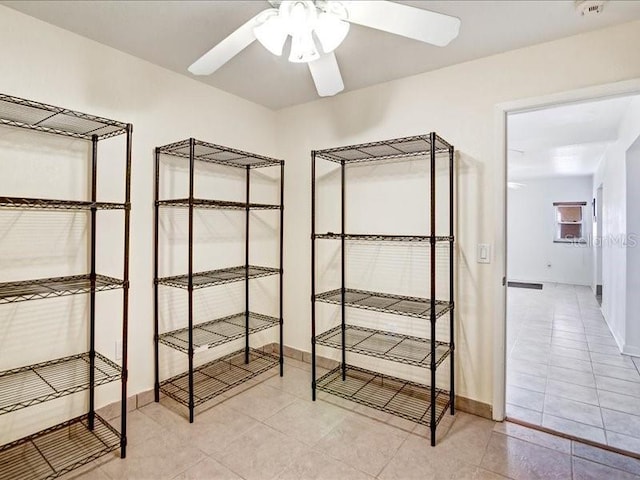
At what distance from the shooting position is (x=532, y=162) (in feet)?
19.4

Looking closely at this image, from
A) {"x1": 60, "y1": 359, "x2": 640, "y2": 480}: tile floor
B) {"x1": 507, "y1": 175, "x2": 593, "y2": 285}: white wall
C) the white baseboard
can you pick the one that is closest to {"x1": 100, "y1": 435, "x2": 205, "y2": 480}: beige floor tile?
{"x1": 60, "y1": 359, "x2": 640, "y2": 480}: tile floor

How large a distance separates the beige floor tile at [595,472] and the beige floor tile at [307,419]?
4.09 ft

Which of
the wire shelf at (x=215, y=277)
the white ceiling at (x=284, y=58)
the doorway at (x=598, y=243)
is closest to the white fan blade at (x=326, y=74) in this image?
the white ceiling at (x=284, y=58)

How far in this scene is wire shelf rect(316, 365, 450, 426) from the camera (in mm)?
2342

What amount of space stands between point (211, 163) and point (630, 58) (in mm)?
2679

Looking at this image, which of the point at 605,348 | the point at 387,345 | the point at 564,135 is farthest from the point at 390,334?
the point at 564,135

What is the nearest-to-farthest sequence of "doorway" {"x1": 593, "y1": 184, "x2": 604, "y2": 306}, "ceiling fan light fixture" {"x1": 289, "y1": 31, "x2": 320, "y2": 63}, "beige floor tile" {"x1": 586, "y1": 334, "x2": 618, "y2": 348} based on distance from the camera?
"ceiling fan light fixture" {"x1": 289, "y1": 31, "x2": 320, "y2": 63} < "beige floor tile" {"x1": 586, "y1": 334, "x2": 618, "y2": 348} < "doorway" {"x1": 593, "y1": 184, "x2": 604, "y2": 306}

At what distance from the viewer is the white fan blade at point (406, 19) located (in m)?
1.23

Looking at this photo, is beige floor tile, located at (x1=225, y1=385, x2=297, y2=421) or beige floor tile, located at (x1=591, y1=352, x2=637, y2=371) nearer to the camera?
beige floor tile, located at (x1=225, y1=385, x2=297, y2=421)

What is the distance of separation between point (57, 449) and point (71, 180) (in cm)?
147

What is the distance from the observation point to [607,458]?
1930 millimetres

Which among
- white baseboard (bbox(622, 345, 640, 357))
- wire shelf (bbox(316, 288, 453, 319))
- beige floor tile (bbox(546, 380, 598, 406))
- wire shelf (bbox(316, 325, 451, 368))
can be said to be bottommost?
beige floor tile (bbox(546, 380, 598, 406))

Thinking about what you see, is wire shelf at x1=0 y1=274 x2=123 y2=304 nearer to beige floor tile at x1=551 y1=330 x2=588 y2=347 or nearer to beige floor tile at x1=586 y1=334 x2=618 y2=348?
beige floor tile at x1=551 y1=330 x2=588 y2=347

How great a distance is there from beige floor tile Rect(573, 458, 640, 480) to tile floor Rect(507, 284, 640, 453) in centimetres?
29
